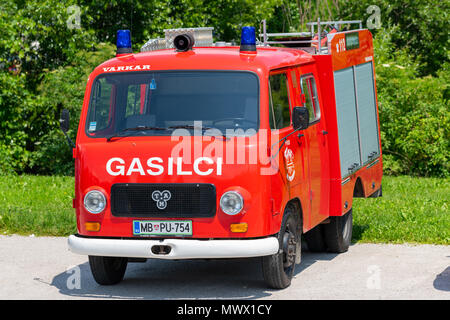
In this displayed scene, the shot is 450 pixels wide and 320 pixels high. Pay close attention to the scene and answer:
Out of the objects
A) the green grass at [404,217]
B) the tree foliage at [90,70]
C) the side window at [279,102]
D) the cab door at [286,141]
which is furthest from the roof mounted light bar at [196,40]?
the tree foliage at [90,70]

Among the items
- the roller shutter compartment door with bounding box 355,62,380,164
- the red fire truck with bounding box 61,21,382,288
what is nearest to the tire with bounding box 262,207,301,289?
the red fire truck with bounding box 61,21,382,288

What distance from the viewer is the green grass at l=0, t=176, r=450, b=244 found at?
37.8ft

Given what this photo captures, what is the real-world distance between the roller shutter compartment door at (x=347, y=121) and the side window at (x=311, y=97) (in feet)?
1.22

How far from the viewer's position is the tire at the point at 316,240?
11.0 meters

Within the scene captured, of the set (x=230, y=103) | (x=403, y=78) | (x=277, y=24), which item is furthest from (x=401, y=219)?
(x=277, y=24)

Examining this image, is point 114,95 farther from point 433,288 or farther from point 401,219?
point 401,219

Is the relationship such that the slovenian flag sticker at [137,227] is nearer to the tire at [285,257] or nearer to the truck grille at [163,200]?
the truck grille at [163,200]

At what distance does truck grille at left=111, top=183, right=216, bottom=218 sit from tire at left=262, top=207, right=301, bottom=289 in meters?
0.78

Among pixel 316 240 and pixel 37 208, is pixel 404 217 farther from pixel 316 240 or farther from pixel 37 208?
pixel 37 208

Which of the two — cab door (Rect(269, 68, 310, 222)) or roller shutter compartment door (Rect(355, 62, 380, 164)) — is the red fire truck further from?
roller shutter compartment door (Rect(355, 62, 380, 164))

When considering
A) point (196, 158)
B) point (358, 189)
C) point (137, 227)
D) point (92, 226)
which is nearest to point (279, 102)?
point (196, 158)

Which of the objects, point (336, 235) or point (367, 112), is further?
point (367, 112)

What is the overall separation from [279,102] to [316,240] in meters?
2.62

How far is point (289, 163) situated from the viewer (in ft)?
29.1
